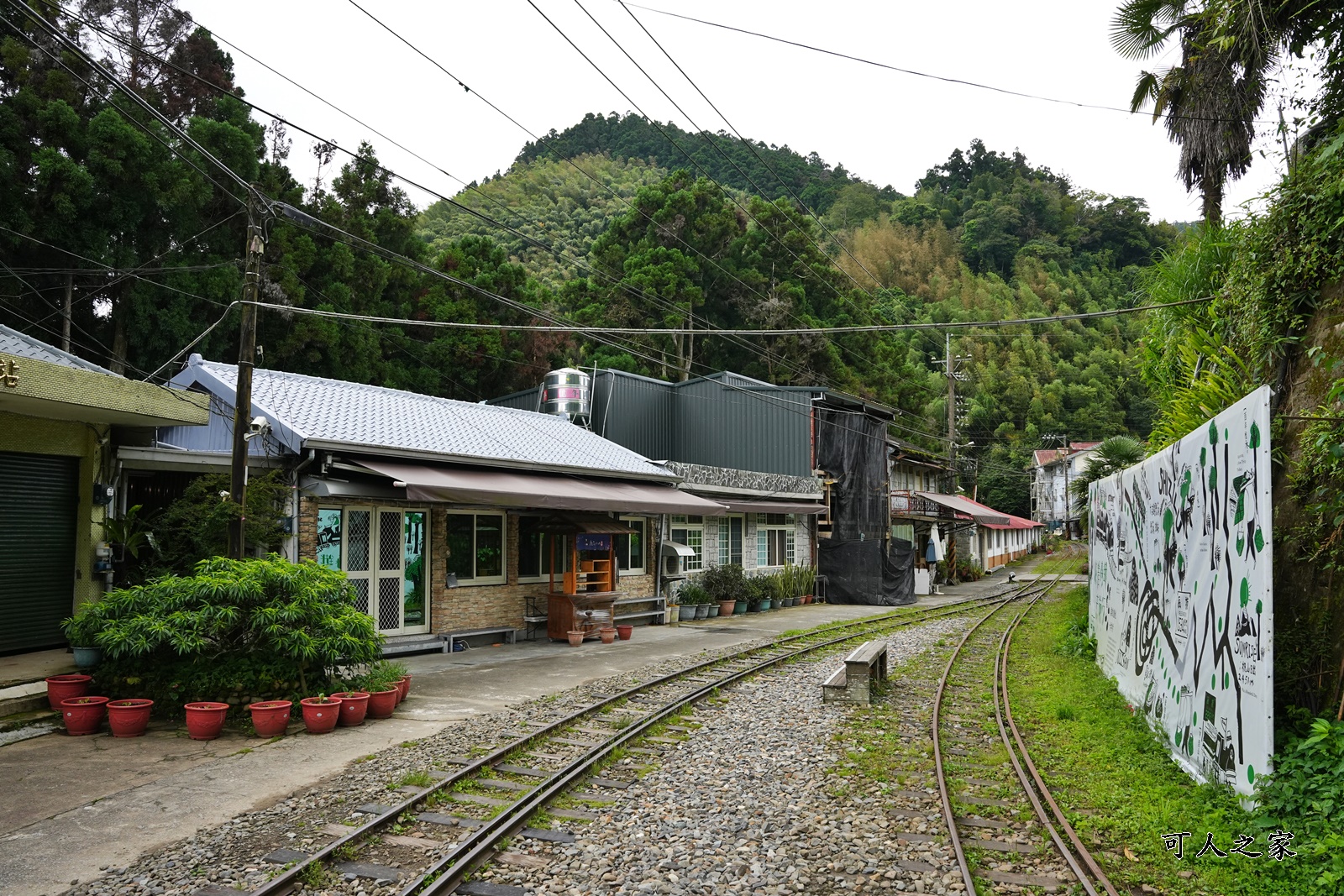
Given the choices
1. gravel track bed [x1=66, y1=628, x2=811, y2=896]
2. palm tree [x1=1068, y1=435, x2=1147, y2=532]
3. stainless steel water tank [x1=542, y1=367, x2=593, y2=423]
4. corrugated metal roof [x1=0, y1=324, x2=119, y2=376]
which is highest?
stainless steel water tank [x1=542, y1=367, x2=593, y2=423]

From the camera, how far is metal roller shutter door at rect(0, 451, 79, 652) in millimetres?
10359

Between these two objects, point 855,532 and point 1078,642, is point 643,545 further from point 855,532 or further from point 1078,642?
point 855,532

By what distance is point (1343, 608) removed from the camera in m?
5.86

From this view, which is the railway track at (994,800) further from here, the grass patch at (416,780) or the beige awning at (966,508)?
the beige awning at (966,508)

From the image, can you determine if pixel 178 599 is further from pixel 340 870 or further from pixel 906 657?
pixel 906 657

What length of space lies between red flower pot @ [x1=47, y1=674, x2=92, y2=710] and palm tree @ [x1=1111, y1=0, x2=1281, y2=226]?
14655mm

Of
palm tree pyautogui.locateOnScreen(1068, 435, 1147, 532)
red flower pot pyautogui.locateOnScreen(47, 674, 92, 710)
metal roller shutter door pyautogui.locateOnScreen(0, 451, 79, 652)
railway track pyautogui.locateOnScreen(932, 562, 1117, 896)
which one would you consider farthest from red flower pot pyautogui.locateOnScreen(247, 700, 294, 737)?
palm tree pyautogui.locateOnScreen(1068, 435, 1147, 532)

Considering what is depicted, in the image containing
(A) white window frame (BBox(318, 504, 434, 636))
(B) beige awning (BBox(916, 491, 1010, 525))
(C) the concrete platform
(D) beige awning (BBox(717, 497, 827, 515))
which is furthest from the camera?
(B) beige awning (BBox(916, 491, 1010, 525))

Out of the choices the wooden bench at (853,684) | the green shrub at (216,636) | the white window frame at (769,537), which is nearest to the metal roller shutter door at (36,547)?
the green shrub at (216,636)

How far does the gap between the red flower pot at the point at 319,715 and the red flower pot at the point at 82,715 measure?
196 centimetres

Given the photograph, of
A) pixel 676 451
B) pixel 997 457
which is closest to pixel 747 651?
pixel 676 451

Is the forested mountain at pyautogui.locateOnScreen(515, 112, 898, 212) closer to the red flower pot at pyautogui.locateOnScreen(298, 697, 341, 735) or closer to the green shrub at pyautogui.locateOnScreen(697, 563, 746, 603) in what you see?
the green shrub at pyautogui.locateOnScreen(697, 563, 746, 603)

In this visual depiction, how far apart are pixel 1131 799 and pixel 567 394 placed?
19.3 meters

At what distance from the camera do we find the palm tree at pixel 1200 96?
39.3 feet
